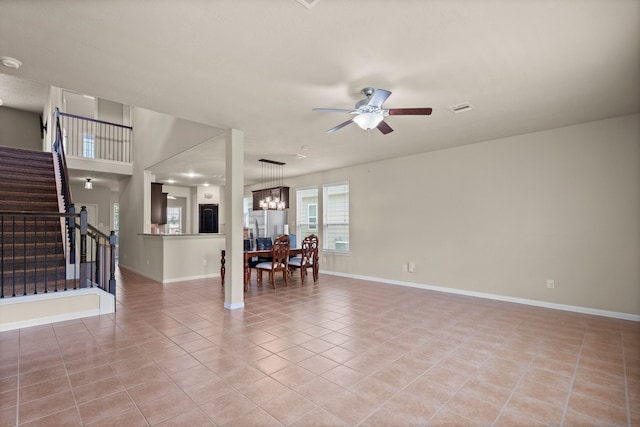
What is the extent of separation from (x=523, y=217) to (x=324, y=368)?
12.7ft

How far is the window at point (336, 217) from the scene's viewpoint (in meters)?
7.30

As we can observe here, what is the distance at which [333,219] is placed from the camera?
24.8ft

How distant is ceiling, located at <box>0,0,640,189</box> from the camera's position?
6.45 ft

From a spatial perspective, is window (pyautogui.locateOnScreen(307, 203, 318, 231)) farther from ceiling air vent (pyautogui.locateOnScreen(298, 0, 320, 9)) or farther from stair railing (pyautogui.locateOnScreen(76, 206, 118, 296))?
ceiling air vent (pyautogui.locateOnScreen(298, 0, 320, 9))

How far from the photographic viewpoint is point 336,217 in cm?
750

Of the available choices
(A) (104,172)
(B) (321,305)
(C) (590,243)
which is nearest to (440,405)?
(B) (321,305)

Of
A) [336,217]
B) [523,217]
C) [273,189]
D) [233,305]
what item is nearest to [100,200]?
[273,189]

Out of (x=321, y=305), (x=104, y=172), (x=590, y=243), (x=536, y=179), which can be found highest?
(x=104, y=172)

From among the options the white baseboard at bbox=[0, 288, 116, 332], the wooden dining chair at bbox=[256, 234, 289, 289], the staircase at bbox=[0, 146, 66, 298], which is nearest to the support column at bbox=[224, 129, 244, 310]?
the wooden dining chair at bbox=[256, 234, 289, 289]

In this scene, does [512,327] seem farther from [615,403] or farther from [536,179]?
[536,179]

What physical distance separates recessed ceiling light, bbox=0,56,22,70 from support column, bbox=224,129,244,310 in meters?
2.18

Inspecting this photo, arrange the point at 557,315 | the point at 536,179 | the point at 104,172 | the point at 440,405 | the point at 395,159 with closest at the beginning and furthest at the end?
the point at 440,405 → the point at 557,315 → the point at 536,179 → the point at 395,159 → the point at 104,172

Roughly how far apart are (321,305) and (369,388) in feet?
7.72

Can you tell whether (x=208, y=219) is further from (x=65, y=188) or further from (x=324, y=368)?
(x=324, y=368)
